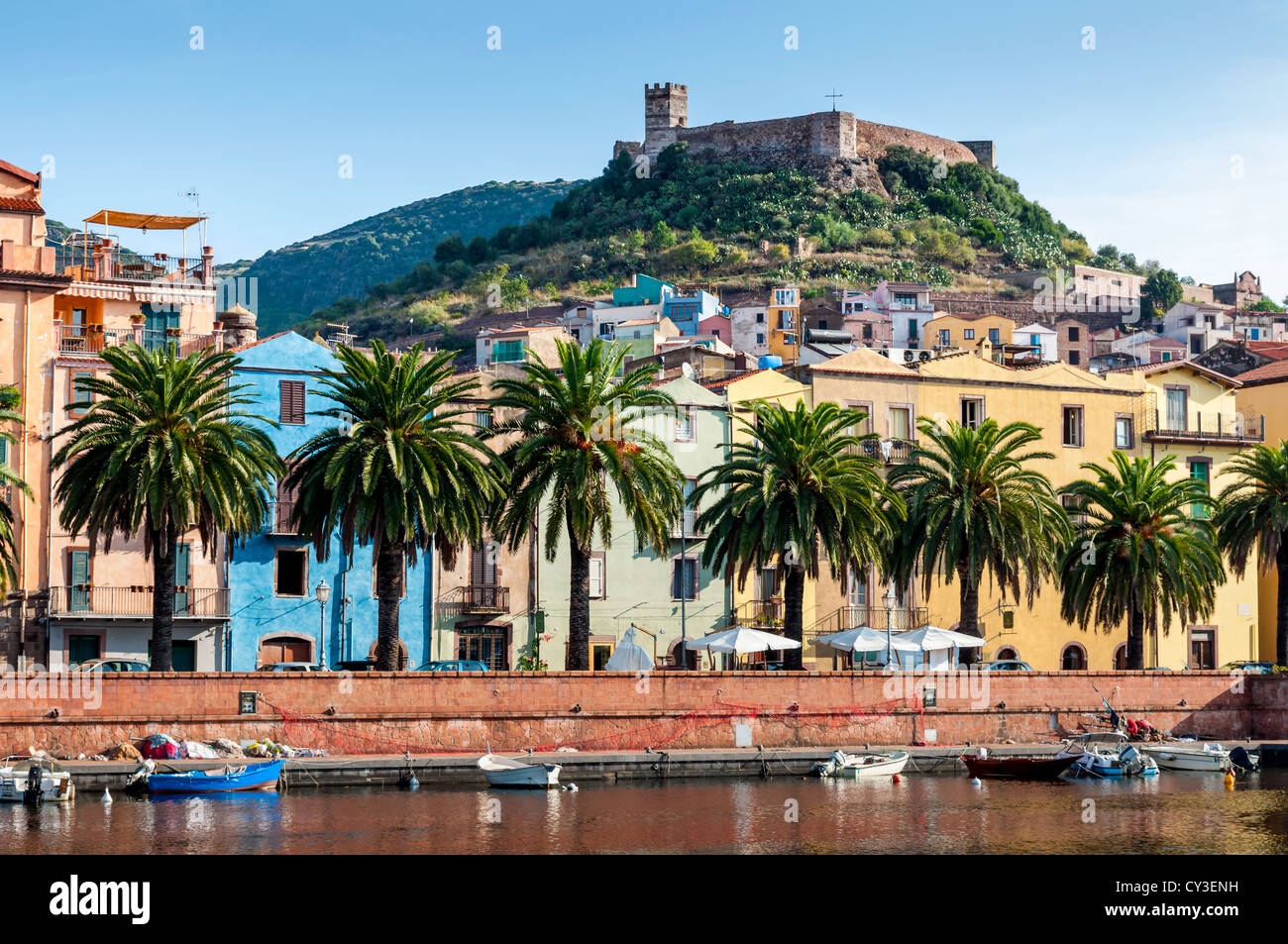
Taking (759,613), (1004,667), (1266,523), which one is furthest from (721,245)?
(1004,667)

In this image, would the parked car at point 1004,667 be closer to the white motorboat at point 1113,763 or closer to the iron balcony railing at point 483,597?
the white motorboat at point 1113,763

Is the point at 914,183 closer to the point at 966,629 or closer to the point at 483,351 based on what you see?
the point at 483,351

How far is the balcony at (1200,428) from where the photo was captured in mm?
72500

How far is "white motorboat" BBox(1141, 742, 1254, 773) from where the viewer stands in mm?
52344

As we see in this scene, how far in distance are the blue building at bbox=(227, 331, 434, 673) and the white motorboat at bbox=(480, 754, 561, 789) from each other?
528 inches

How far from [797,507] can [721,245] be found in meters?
132

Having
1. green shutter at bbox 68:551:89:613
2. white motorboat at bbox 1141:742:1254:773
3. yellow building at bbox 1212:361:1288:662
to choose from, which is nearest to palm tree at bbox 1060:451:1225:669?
white motorboat at bbox 1141:742:1254:773

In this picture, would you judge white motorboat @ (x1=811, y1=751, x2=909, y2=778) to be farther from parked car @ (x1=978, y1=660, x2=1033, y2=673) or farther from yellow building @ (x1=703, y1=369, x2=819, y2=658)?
yellow building @ (x1=703, y1=369, x2=819, y2=658)

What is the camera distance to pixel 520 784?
146 ft

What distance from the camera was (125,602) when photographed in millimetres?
55312

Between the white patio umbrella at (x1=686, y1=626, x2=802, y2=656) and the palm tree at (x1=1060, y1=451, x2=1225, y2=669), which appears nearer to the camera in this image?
the white patio umbrella at (x1=686, y1=626, x2=802, y2=656)

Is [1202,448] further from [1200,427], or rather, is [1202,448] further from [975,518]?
[975,518]

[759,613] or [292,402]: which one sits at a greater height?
[292,402]
